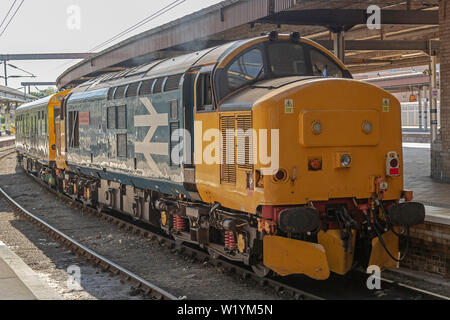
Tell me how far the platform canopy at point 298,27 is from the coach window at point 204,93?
382cm

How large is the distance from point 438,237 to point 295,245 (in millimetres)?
2757

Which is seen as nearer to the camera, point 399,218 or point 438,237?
point 399,218

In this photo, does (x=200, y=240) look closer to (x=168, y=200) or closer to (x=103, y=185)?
(x=168, y=200)

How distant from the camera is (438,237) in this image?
31.0 feet

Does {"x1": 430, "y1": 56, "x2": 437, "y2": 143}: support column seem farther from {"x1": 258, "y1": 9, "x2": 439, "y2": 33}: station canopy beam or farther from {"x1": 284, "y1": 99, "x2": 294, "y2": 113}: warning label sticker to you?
{"x1": 284, "y1": 99, "x2": 294, "y2": 113}: warning label sticker

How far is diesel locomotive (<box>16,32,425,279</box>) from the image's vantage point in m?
8.00

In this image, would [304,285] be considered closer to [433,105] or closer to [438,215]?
[438,215]

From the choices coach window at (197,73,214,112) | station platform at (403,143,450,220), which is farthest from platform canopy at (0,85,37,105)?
coach window at (197,73,214,112)

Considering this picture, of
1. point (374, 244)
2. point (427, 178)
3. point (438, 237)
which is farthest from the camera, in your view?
point (427, 178)

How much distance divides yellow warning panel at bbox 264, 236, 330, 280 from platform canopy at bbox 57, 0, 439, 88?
5959mm

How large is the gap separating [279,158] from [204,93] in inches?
79.7

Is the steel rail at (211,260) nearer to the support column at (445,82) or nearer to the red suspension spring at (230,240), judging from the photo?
the red suspension spring at (230,240)

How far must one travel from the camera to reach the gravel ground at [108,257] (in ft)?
29.1
